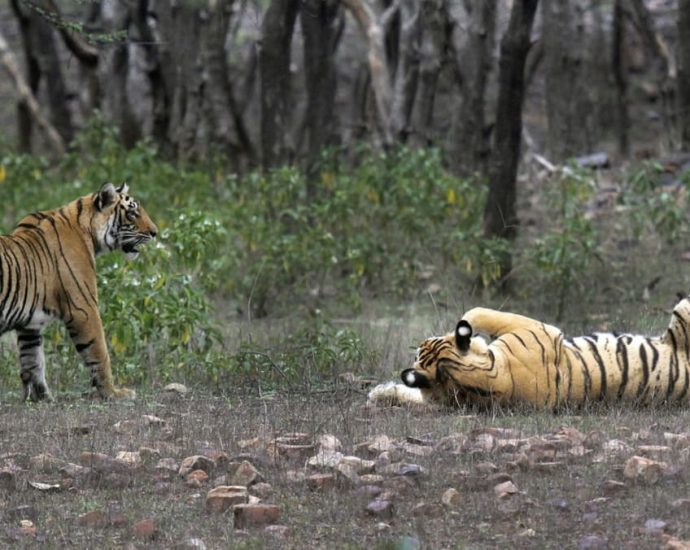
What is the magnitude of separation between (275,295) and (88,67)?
963 centimetres

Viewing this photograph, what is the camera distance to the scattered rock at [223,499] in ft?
17.5

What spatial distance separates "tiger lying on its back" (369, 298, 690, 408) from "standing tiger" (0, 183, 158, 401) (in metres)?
2.08

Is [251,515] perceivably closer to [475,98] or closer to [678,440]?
[678,440]

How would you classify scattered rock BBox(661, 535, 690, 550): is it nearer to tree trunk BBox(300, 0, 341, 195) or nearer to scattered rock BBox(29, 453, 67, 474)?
scattered rock BBox(29, 453, 67, 474)

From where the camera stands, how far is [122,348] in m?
8.70

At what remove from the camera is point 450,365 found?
7.00 meters

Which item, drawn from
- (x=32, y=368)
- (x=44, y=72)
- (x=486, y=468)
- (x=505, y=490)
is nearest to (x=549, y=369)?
(x=486, y=468)

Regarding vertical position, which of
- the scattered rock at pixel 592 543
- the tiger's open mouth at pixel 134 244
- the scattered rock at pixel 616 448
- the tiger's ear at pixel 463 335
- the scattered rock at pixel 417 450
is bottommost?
the scattered rock at pixel 592 543

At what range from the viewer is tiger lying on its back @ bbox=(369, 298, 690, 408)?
7004 mm

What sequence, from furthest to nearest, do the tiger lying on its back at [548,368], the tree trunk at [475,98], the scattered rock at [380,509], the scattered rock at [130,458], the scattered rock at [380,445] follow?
the tree trunk at [475,98]
the tiger lying on its back at [548,368]
the scattered rock at [380,445]
the scattered rock at [130,458]
the scattered rock at [380,509]

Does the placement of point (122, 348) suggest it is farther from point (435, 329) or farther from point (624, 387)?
point (624, 387)

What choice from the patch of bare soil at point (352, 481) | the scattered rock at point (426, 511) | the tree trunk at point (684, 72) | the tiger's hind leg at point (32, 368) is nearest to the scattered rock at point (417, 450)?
the patch of bare soil at point (352, 481)

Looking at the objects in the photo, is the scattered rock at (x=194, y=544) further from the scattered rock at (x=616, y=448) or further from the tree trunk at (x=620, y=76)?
the tree trunk at (x=620, y=76)

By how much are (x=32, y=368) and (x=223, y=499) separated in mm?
3136
